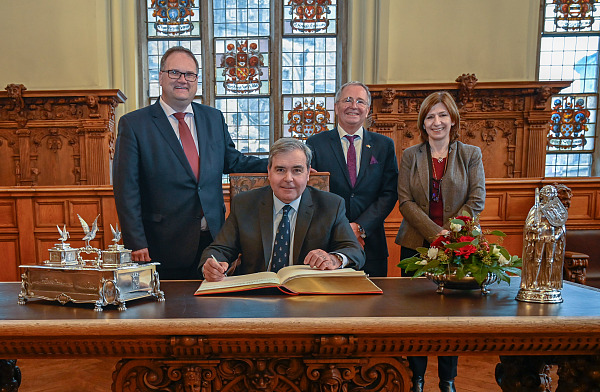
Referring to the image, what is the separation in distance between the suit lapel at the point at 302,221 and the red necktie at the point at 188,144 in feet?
2.09

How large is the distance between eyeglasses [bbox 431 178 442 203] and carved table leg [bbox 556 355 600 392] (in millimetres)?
1098

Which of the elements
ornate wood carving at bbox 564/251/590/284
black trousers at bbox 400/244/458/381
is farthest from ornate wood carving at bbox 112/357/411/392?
ornate wood carving at bbox 564/251/590/284

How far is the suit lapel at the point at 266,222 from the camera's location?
1.89m

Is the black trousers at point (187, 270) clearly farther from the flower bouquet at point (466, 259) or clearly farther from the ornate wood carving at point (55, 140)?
the ornate wood carving at point (55, 140)

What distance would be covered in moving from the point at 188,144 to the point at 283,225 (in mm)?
742

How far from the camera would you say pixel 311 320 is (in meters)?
1.20

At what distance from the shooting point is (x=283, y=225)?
1939 mm

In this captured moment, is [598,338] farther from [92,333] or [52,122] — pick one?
[52,122]

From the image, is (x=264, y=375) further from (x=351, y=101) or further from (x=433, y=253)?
(x=351, y=101)

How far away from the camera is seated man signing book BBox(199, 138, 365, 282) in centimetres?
189

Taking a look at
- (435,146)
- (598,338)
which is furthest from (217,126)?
(598,338)

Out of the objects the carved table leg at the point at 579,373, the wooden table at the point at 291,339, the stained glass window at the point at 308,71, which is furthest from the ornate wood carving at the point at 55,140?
the carved table leg at the point at 579,373

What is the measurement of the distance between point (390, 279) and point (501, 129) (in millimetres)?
5235

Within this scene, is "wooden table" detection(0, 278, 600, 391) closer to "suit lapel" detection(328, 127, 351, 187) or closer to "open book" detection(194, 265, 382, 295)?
"open book" detection(194, 265, 382, 295)
